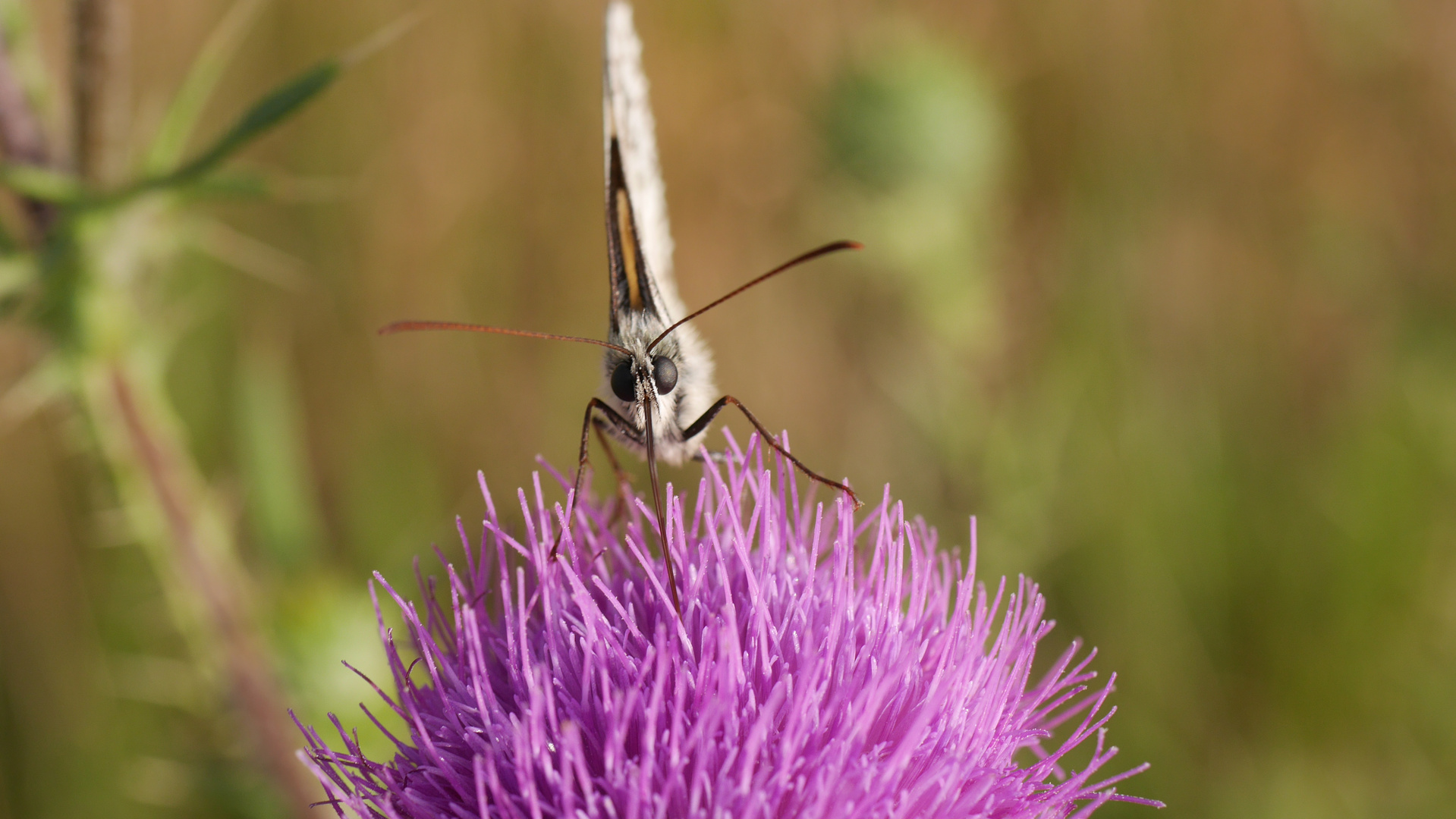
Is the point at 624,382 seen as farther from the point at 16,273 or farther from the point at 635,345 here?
the point at 16,273

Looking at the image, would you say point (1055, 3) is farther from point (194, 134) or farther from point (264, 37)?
point (194, 134)

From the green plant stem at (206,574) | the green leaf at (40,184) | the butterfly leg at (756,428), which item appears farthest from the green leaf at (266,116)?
the butterfly leg at (756,428)

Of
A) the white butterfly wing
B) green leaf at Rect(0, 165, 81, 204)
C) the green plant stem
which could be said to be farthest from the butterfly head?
the green plant stem

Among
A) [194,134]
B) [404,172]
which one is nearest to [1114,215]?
[404,172]

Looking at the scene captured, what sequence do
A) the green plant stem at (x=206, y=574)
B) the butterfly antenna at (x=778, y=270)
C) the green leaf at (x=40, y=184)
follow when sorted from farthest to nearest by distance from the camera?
the green plant stem at (x=206, y=574) → the green leaf at (x=40, y=184) → the butterfly antenna at (x=778, y=270)

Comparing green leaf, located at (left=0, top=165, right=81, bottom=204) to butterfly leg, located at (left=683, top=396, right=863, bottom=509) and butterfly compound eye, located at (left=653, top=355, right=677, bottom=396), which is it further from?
butterfly leg, located at (left=683, top=396, right=863, bottom=509)

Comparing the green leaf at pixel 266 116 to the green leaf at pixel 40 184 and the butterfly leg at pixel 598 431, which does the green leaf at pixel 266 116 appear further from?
the butterfly leg at pixel 598 431

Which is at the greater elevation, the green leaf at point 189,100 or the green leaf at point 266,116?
the green leaf at point 189,100
